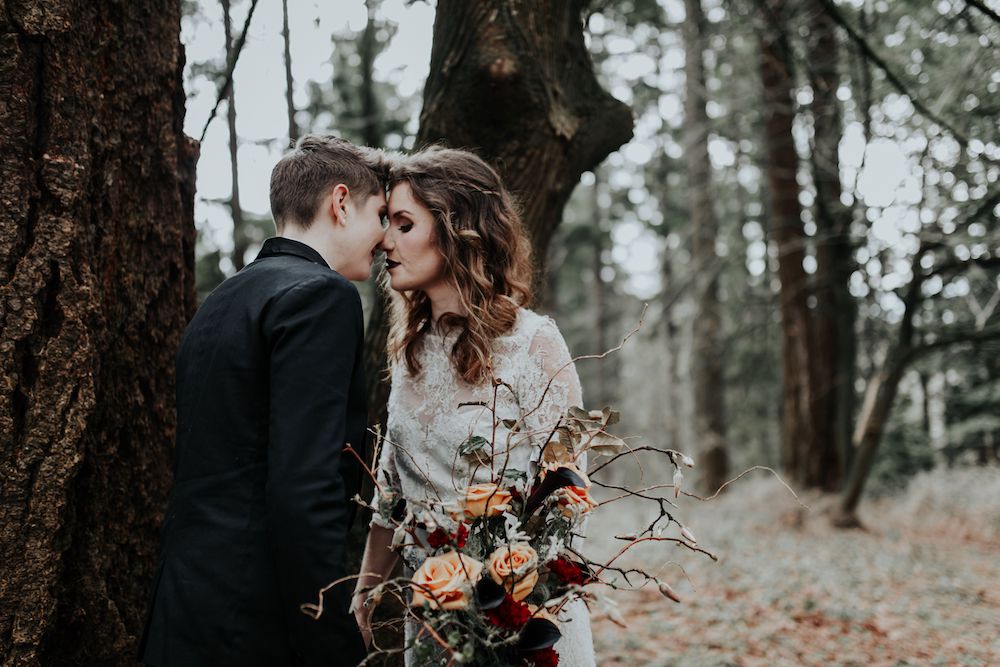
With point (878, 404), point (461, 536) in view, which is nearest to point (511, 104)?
point (461, 536)

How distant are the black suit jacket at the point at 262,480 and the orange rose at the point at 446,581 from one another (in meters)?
0.27

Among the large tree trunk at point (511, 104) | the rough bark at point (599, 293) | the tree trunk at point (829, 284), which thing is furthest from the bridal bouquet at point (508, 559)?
the rough bark at point (599, 293)

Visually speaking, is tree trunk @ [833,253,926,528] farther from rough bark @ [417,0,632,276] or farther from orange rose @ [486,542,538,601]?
orange rose @ [486,542,538,601]

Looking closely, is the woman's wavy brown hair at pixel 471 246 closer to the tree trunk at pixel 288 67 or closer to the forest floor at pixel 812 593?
the forest floor at pixel 812 593

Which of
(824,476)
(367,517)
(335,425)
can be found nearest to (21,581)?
(367,517)

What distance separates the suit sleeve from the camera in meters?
1.89

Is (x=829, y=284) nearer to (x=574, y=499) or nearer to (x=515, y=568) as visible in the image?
(x=574, y=499)

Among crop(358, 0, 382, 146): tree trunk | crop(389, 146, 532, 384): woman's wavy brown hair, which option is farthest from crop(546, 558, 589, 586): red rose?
crop(358, 0, 382, 146): tree trunk

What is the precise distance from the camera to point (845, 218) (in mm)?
9703

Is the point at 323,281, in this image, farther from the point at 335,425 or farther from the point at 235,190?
the point at 235,190

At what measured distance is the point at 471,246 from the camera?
2.95 metres

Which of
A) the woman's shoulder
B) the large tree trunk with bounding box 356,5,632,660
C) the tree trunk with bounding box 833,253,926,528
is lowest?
the tree trunk with bounding box 833,253,926,528

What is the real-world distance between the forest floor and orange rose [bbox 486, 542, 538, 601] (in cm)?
212

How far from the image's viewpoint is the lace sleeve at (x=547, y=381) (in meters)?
2.63
